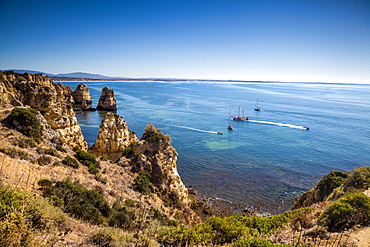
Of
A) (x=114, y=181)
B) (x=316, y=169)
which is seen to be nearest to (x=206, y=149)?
(x=316, y=169)

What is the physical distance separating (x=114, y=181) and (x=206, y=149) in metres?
31.6

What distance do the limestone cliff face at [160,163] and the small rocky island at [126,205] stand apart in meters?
0.10

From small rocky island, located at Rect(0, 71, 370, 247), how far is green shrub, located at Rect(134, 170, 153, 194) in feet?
0.32

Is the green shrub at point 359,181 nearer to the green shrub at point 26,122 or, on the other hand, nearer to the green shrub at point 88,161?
the green shrub at point 88,161

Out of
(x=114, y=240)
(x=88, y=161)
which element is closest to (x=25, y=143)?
(x=88, y=161)

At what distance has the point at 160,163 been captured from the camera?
2173 cm

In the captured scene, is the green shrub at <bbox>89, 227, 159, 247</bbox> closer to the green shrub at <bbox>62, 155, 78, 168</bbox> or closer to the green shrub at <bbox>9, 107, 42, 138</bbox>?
the green shrub at <bbox>62, 155, 78, 168</bbox>

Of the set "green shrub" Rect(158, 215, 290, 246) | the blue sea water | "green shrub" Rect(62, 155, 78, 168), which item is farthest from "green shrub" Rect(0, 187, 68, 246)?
the blue sea water

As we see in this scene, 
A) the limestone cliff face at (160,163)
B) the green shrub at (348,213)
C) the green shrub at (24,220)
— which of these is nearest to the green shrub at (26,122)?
the limestone cliff face at (160,163)

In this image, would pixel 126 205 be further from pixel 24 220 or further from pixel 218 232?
pixel 24 220

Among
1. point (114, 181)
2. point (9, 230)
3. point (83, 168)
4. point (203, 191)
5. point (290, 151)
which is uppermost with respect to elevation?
point (9, 230)

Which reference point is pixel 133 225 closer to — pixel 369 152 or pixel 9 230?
pixel 9 230

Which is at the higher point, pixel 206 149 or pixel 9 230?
pixel 9 230

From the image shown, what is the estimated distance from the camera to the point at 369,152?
46.9 meters
